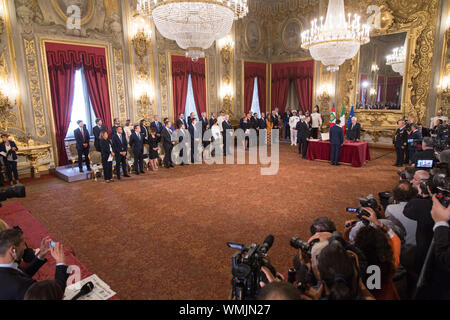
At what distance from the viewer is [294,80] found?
45.3ft

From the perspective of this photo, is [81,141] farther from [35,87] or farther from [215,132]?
[215,132]

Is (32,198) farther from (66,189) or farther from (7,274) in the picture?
(7,274)

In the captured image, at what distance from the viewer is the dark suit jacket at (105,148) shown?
7.39m

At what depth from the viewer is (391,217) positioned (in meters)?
3.21

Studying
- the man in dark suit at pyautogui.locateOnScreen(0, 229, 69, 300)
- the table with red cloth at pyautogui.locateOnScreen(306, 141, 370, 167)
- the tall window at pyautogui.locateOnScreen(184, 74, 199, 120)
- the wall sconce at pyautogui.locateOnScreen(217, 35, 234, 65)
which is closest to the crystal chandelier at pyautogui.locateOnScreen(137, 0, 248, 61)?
the man in dark suit at pyautogui.locateOnScreen(0, 229, 69, 300)

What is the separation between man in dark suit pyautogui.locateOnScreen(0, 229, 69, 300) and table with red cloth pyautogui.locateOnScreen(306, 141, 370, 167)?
26.8ft

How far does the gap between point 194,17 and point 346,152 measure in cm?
607

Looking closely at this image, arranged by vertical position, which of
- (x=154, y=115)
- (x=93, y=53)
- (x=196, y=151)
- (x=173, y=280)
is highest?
(x=93, y=53)

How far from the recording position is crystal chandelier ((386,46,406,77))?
10.6 metres

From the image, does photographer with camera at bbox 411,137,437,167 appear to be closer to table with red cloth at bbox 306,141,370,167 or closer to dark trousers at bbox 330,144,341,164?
table with red cloth at bbox 306,141,370,167

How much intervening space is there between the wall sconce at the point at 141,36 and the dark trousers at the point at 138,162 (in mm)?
3810
